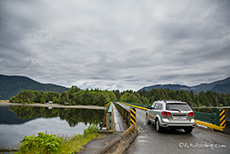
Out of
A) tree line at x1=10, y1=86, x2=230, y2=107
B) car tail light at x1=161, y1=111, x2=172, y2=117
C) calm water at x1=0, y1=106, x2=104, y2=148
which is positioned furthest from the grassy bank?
tree line at x1=10, y1=86, x2=230, y2=107

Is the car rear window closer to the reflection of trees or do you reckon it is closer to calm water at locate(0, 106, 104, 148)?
calm water at locate(0, 106, 104, 148)

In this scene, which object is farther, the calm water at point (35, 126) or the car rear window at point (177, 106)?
the calm water at point (35, 126)

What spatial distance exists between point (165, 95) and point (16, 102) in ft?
479

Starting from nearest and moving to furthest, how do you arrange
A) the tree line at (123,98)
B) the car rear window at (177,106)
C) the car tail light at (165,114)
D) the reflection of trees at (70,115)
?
the car tail light at (165,114) → the car rear window at (177,106) → the reflection of trees at (70,115) → the tree line at (123,98)

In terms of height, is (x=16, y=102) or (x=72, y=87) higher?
(x=72, y=87)

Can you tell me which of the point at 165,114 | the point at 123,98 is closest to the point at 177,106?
the point at 165,114

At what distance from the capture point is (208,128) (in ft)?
39.8

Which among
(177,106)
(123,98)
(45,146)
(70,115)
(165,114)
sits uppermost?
(123,98)

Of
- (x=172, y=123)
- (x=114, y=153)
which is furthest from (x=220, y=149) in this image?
(x=114, y=153)

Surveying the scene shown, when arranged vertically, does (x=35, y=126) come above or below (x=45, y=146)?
below

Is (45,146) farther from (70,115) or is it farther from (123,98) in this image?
(123,98)

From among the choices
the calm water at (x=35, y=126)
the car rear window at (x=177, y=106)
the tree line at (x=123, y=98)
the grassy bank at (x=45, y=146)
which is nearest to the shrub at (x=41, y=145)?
the grassy bank at (x=45, y=146)

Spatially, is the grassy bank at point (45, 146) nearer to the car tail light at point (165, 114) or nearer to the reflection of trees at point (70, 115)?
the car tail light at point (165, 114)

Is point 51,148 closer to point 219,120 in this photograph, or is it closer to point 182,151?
point 182,151
